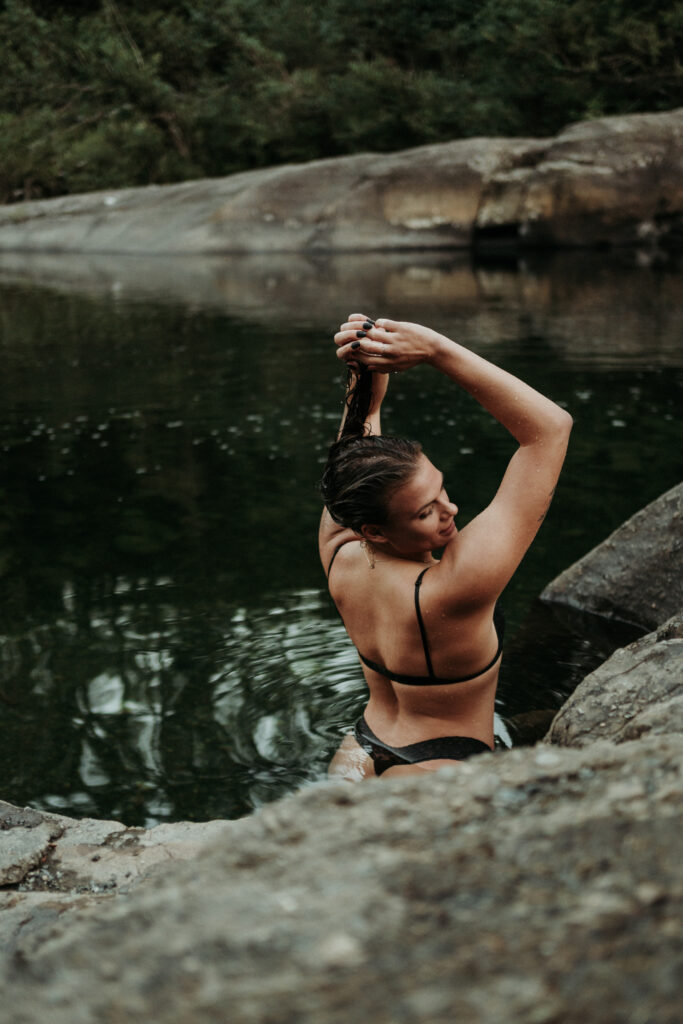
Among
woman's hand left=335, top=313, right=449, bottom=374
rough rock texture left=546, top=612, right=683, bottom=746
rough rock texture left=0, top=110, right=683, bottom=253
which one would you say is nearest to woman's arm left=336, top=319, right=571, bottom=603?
woman's hand left=335, top=313, right=449, bottom=374

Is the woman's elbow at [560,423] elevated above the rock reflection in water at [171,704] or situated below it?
above

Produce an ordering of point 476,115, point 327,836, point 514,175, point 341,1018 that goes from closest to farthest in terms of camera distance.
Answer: point 341,1018 → point 327,836 → point 514,175 → point 476,115

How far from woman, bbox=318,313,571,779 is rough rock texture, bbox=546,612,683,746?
295mm

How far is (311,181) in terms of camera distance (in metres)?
21.1

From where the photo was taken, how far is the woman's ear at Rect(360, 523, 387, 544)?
270 cm

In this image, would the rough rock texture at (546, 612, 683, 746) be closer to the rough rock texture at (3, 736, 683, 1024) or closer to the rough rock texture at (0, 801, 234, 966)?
the rough rock texture at (0, 801, 234, 966)

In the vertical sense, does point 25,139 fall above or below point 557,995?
below

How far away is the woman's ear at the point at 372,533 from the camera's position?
8.86 feet

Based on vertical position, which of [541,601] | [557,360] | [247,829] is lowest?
[557,360]

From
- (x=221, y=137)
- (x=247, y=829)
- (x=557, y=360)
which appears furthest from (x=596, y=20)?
(x=247, y=829)

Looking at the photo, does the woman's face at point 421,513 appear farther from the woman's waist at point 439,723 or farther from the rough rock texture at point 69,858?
the rough rock texture at point 69,858

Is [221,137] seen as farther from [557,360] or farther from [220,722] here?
→ [220,722]

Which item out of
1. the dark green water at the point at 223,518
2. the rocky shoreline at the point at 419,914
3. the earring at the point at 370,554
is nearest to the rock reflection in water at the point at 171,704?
the dark green water at the point at 223,518

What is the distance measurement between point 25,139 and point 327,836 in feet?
102
